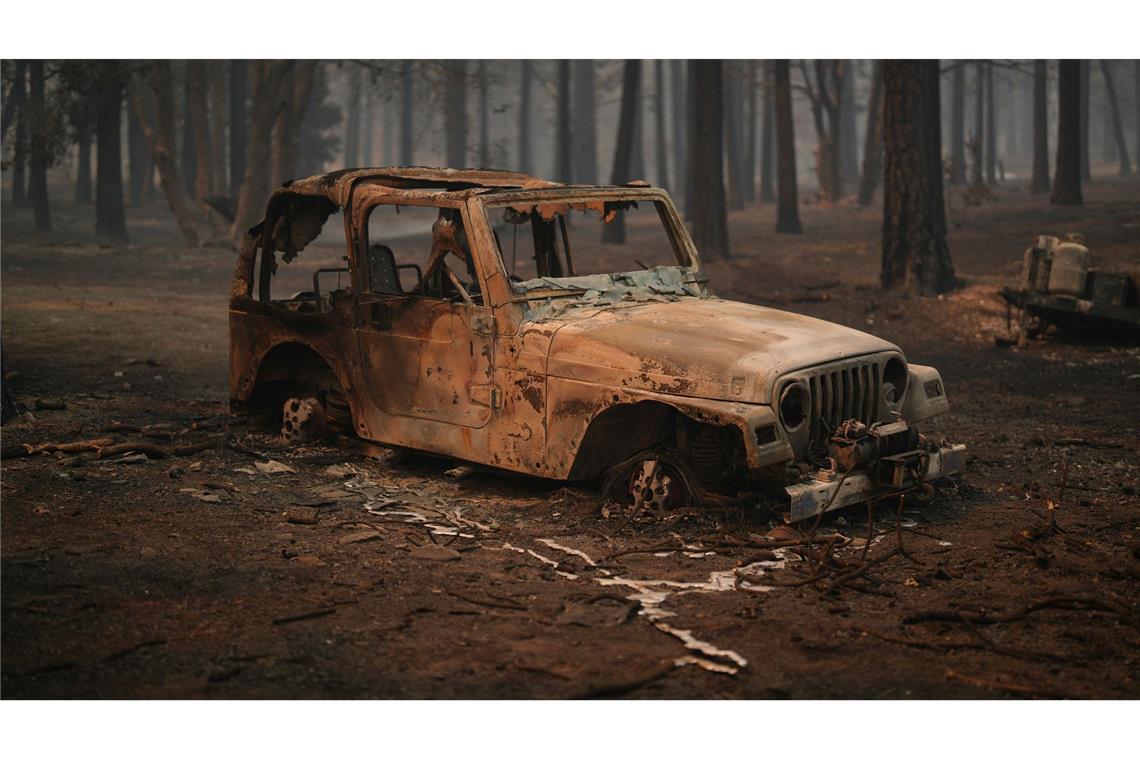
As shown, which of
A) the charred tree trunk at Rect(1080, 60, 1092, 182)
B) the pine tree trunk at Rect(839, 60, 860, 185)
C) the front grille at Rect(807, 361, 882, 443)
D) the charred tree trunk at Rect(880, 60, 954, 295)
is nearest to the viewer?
the front grille at Rect(807, 361, 882, 443)

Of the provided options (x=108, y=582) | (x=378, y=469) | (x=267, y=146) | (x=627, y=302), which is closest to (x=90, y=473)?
(x=378, y=469)

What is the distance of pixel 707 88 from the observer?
22.1m

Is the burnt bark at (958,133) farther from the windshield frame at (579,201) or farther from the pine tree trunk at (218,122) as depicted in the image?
the windshield frame at (579,201)

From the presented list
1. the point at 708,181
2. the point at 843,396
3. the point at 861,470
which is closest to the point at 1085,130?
the point at 708,181

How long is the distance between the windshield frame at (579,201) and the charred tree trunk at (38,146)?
20.6 metres

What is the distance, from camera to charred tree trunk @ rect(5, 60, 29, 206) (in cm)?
2659

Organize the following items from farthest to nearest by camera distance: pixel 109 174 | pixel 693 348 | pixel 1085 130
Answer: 1. pixel 1085 130
2. pixel 109 174
3. pixel 693 348

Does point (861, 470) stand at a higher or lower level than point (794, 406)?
lower

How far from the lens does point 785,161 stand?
2761 cm

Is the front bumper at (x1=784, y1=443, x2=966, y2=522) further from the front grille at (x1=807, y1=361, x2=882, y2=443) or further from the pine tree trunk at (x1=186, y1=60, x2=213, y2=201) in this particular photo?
the pine tree trunk at (x1=186, y1=60, x2=213, y2=201)

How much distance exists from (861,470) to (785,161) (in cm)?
2125

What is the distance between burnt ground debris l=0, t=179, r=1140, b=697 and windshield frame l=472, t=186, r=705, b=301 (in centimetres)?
122

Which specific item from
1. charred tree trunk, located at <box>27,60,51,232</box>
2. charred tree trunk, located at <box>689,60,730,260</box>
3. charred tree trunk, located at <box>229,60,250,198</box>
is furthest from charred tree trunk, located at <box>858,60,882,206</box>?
charred tree trunk, located at <box>27,60,51,232</box>

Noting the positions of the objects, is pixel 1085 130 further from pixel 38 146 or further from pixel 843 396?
pixel 843 396
